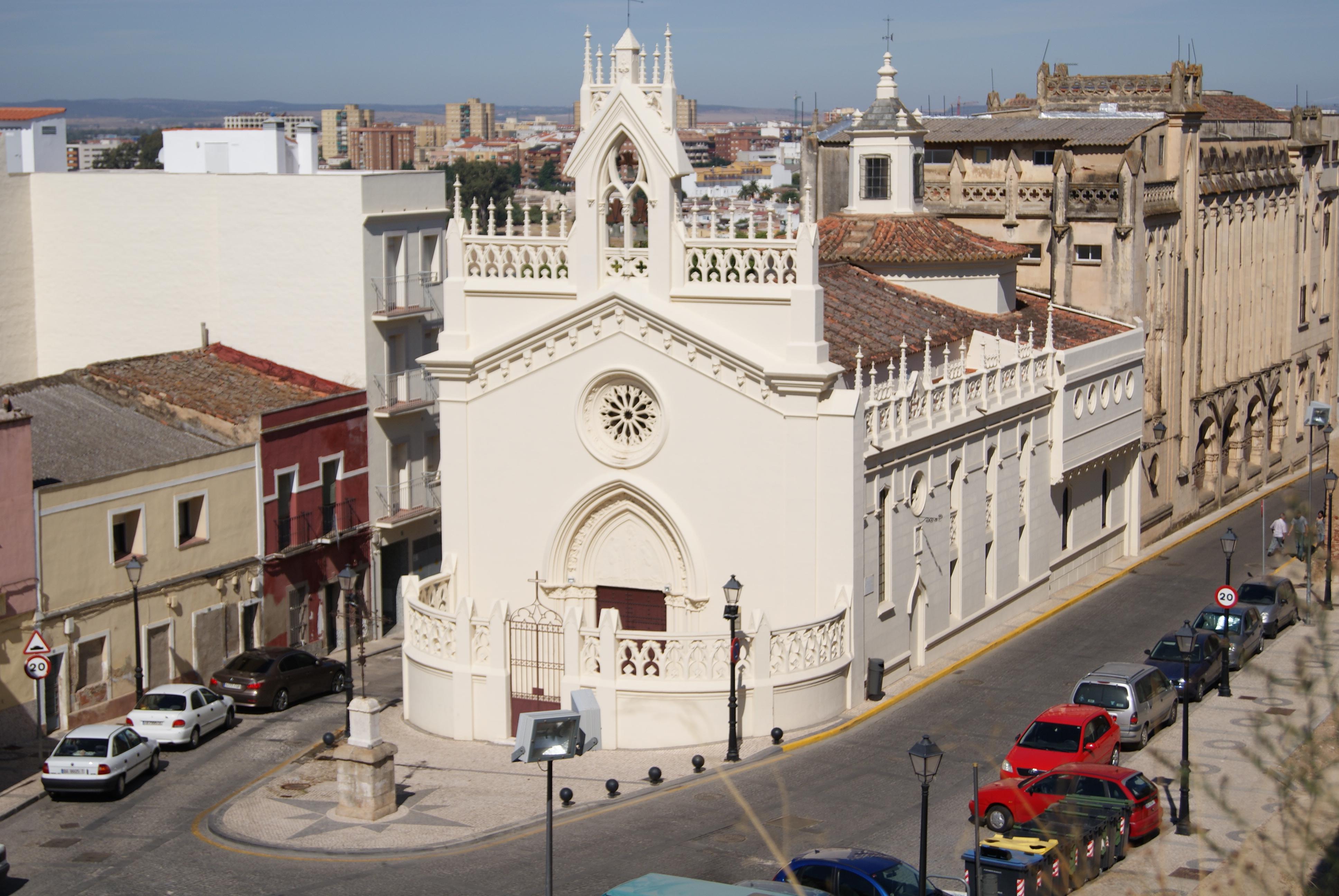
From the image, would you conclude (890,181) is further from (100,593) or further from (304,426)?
(100,593)

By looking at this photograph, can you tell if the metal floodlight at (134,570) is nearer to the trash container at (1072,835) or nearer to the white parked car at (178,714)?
the white parked car at (178,714)

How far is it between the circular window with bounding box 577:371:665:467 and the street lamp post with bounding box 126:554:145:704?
9.25m

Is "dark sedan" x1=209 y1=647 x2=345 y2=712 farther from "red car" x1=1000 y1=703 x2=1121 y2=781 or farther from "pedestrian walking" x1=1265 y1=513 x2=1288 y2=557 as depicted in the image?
"pedestrian walking" x1=1265 y1=513 x2=1288 y2=557

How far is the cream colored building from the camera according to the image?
3584cm

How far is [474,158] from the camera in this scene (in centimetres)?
17838

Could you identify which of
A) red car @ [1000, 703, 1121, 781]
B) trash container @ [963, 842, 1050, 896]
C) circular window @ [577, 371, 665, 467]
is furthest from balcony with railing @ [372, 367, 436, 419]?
trash container @ [963, 842, 1050, 896]

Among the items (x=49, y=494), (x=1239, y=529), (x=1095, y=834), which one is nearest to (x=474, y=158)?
(x=1239, y=529)

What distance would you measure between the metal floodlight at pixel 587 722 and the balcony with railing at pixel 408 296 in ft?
76.7

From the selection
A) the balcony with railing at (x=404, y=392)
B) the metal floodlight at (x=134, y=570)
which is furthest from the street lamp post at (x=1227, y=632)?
the balcony with railing at (x=404, y=392)

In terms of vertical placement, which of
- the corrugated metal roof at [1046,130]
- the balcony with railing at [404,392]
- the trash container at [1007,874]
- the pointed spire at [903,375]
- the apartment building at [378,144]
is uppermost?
the apartment building at [378,144]

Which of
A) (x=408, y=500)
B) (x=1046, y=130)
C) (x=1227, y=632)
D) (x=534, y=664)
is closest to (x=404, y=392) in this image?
(x=408, y=500)

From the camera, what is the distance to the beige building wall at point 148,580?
3581 cm

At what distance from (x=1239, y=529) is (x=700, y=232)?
25561mm

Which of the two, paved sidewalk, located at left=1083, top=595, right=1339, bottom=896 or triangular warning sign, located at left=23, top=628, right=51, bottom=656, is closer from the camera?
paved sidewalk, located at left=1083, top=595, right=1339, bottom=896
